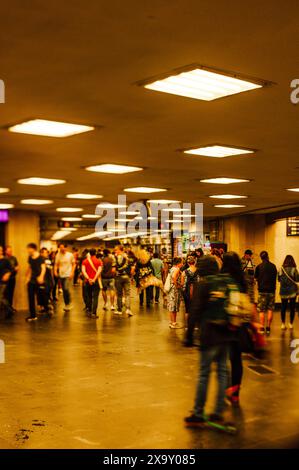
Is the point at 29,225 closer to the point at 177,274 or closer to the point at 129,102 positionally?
the point at 177,274

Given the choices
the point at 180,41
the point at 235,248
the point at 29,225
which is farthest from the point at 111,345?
the point at 235,248

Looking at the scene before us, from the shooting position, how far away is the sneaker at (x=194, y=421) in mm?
6129

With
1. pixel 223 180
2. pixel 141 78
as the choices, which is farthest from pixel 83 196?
pixel 141 78

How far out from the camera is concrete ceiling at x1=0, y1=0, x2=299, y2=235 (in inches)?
167

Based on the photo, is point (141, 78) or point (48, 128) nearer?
point (141, 78)

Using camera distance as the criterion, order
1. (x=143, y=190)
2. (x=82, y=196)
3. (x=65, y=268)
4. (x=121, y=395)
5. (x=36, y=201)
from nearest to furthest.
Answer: (x=121, y=395) < (x=143, y=190) < (x=82, y=196) < (x=65, y=268) < (x=36, y=201)

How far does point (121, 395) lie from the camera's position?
7.52 m

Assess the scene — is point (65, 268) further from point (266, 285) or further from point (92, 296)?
point (266, 285)

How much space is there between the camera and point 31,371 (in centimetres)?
896

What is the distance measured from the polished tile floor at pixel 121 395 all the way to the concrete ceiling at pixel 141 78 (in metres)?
3.27

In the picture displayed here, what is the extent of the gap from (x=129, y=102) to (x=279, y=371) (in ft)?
15.5

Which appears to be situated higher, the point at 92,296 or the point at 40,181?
the point at 40,181

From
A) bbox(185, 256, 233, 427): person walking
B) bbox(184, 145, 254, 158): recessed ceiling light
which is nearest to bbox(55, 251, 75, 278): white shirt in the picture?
bbox(184, 145, 254, 158): recessed ceiling light

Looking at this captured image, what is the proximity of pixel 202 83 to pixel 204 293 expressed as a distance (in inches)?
80.9
